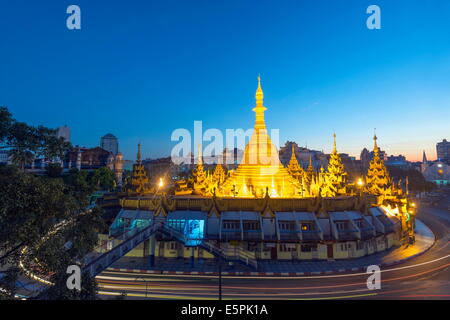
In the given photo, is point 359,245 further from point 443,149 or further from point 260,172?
point 443,149

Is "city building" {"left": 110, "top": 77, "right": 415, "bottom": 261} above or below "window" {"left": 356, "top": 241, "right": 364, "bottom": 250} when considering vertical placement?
above

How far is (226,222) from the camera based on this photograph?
29328 millimetres

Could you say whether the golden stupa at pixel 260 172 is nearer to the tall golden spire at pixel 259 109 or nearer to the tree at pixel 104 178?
the tall golden spire at pixel 259 109

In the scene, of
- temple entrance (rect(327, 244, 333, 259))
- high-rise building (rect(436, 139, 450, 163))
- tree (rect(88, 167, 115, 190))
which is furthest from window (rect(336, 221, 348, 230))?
high-rise building (rect(436, 139, 450, 163))

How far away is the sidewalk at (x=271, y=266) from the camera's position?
2384 cm

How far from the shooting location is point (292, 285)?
826 inches

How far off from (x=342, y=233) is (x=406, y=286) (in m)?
8.35

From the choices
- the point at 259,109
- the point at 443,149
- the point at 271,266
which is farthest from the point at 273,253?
the point at 443,149

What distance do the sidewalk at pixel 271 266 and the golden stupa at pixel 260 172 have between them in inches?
432

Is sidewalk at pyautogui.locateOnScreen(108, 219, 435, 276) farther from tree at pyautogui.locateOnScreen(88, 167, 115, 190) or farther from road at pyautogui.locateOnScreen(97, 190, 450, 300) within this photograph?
tree at pyautogui.locateOnScreen(88, 167, 115, 190)

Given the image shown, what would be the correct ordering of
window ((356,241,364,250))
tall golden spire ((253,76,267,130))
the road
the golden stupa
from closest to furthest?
the road → window ((356,241,364,250)) → the golden stupa → tall golden spire ((253,76,267,130))

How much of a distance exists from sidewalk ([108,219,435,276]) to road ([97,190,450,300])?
854 millimetres

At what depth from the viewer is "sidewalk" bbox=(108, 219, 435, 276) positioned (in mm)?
23844

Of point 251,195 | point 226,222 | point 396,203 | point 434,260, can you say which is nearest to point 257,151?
point 251,195
